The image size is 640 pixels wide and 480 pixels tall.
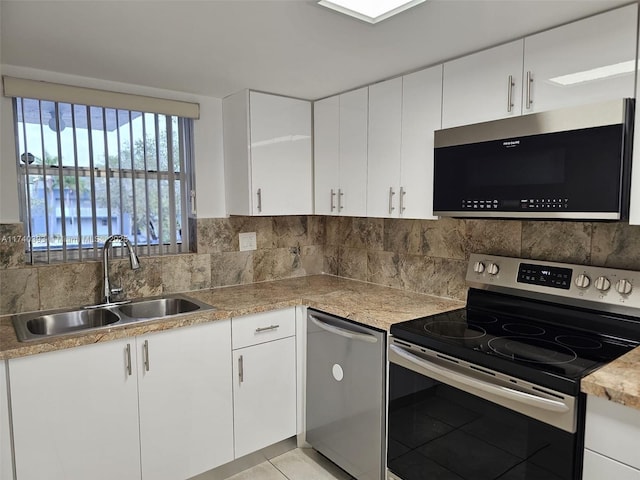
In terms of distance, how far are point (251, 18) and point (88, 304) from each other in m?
1.65

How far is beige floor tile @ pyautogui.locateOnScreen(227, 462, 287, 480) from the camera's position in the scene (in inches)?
89.1

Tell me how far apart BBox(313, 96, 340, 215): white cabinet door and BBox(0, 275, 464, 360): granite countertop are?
512 millimetres

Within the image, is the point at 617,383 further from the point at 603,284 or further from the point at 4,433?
the point at 4,433

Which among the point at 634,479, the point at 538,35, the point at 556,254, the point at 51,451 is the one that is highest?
the point at 538,35

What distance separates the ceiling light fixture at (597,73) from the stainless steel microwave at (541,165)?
11 centimetres

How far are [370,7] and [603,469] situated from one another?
5.14ft

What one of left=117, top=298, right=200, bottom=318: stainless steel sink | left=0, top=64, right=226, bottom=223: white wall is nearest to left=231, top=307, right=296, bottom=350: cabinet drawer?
left=117, top=298, right=200, bottom=318: stainless steel sink

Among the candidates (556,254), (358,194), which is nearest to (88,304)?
(358,194)

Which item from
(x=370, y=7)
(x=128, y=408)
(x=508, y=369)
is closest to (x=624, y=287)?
(x=508, y=369)

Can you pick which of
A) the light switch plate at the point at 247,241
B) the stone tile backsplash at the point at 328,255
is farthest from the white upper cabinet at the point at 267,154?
the stone tile backsplash at the point at 328,255

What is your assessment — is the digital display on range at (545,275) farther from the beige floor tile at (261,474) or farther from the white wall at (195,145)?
the white wall at (195,145)

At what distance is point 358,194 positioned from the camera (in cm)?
246

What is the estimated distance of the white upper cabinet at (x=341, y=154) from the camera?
2424mm

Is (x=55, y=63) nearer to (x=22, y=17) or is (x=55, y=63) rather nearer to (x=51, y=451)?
(x=22, y=17)
